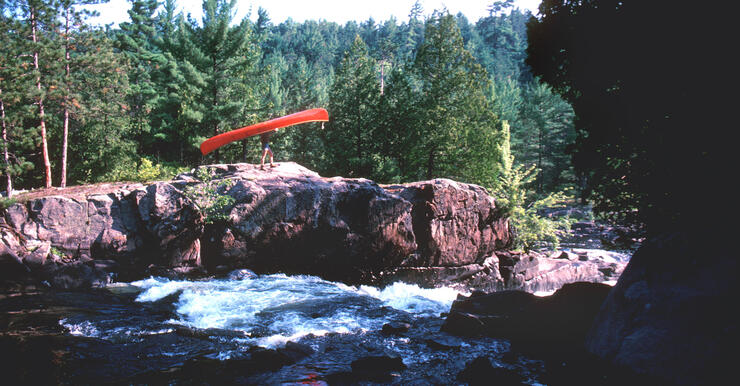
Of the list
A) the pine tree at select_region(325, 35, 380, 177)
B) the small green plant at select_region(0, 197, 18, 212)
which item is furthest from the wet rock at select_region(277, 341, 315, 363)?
the pine tree at select_region(325, 35, 380, 177)

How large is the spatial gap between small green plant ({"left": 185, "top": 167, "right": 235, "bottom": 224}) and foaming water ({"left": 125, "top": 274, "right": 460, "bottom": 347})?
242cm

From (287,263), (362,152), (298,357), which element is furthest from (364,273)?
(362,152)

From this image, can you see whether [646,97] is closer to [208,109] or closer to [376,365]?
[376,365]

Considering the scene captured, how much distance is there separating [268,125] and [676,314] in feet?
49.2

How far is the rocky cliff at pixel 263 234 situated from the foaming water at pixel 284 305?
105 centimetres

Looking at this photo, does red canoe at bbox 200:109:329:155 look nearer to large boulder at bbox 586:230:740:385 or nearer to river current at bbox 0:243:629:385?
river current at bbox 0:243:629:385

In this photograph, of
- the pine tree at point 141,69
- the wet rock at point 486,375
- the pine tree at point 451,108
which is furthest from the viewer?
the pine tree at point 141,69

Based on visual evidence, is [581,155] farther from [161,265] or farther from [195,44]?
[195,44]

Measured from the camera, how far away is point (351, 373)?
719cm

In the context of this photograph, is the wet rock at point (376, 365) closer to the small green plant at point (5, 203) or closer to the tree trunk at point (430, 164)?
the small green plant at point (5, 203)

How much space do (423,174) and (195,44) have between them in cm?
1829

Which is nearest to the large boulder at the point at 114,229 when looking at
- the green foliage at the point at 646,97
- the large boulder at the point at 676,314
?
the green foliage at the point at 646,97

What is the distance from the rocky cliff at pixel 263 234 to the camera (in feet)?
46.5

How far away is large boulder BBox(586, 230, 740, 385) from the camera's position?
18.0 feet
